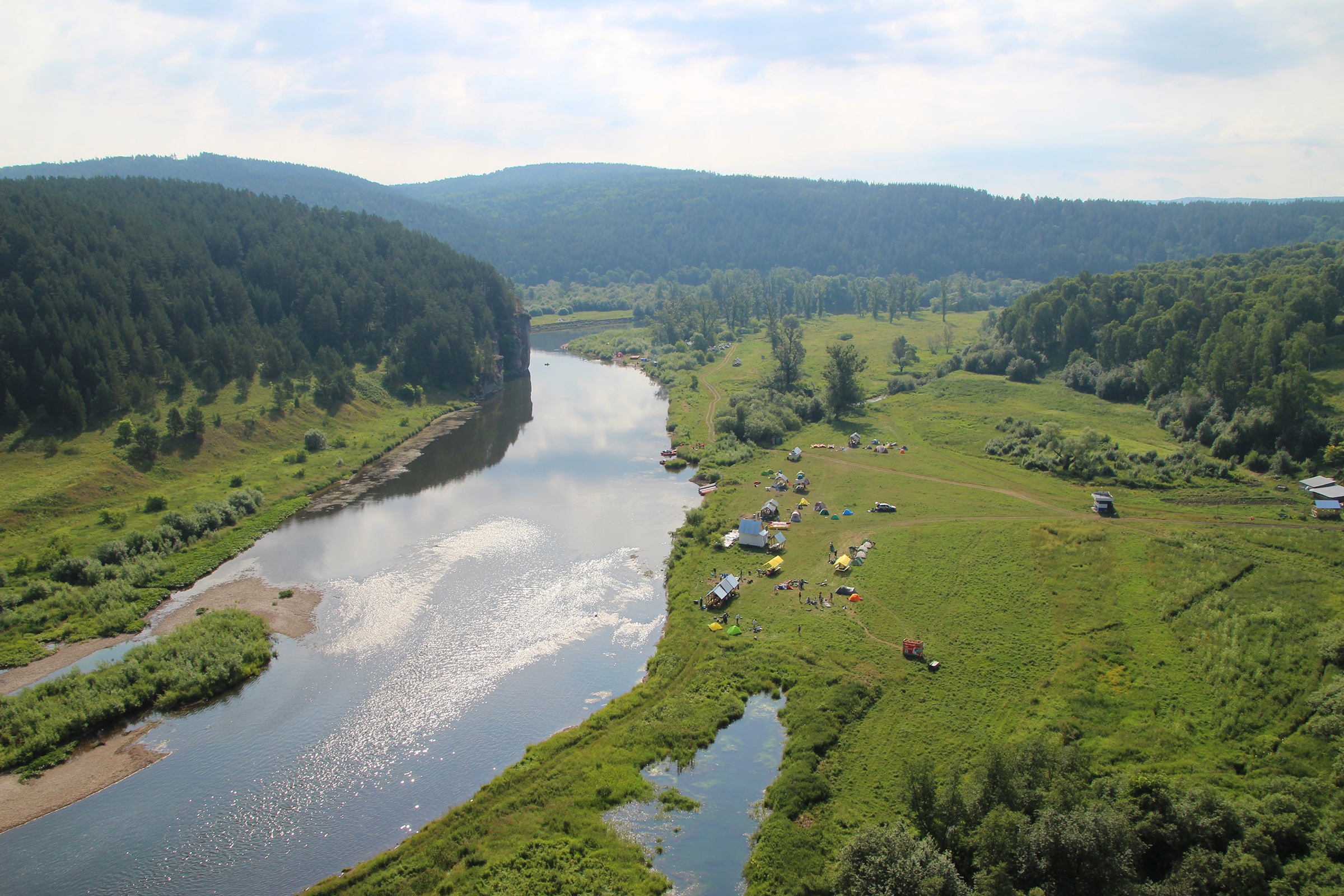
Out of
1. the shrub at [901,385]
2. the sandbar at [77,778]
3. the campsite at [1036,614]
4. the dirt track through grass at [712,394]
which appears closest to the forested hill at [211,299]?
the dirt track through grass at [712,394]

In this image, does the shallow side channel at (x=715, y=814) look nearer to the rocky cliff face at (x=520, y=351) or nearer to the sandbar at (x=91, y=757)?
the sandbar at (x=91, y=757)

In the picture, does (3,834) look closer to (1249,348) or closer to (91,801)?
(91,801)

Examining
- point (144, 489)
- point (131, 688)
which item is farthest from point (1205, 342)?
point (144, 489)

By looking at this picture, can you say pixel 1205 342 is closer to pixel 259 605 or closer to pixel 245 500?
→ pixel 259 605

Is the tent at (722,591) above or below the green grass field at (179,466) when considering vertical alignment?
below

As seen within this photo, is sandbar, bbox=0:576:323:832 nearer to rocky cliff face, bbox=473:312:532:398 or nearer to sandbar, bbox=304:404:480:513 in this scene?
sandbar, bbox=304:404:480:513

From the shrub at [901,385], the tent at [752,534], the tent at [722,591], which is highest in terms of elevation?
the shrub at [901,385]

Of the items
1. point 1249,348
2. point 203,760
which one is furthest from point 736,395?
point 203,760
